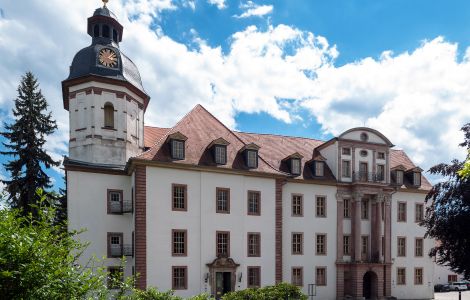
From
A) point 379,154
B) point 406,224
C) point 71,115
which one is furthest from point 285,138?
point 71,115

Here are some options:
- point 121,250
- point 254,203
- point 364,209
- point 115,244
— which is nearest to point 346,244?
point 364,209

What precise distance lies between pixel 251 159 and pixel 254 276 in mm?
8782

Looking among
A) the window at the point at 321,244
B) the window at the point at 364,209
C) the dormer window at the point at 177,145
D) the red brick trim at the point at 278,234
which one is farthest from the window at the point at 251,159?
the window at the point at 364,209

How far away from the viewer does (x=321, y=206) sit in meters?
35.8

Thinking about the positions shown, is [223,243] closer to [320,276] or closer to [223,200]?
[223,200]

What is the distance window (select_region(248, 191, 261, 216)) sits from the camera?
31.1 metres

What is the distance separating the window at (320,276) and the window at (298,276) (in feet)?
4.86

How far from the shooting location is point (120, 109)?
98.7 ft

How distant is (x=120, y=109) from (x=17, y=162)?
12.7 metres

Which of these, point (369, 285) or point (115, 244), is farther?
point (369, 285)

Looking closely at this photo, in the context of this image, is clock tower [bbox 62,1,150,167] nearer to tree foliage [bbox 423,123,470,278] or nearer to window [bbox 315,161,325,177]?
window [bbox 315,161,325,177]

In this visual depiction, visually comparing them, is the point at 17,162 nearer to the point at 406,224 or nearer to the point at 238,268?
the point at 238,268

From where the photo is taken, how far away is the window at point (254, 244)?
3067 centimetres

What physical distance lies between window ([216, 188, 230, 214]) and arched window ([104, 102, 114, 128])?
30.5 ft
